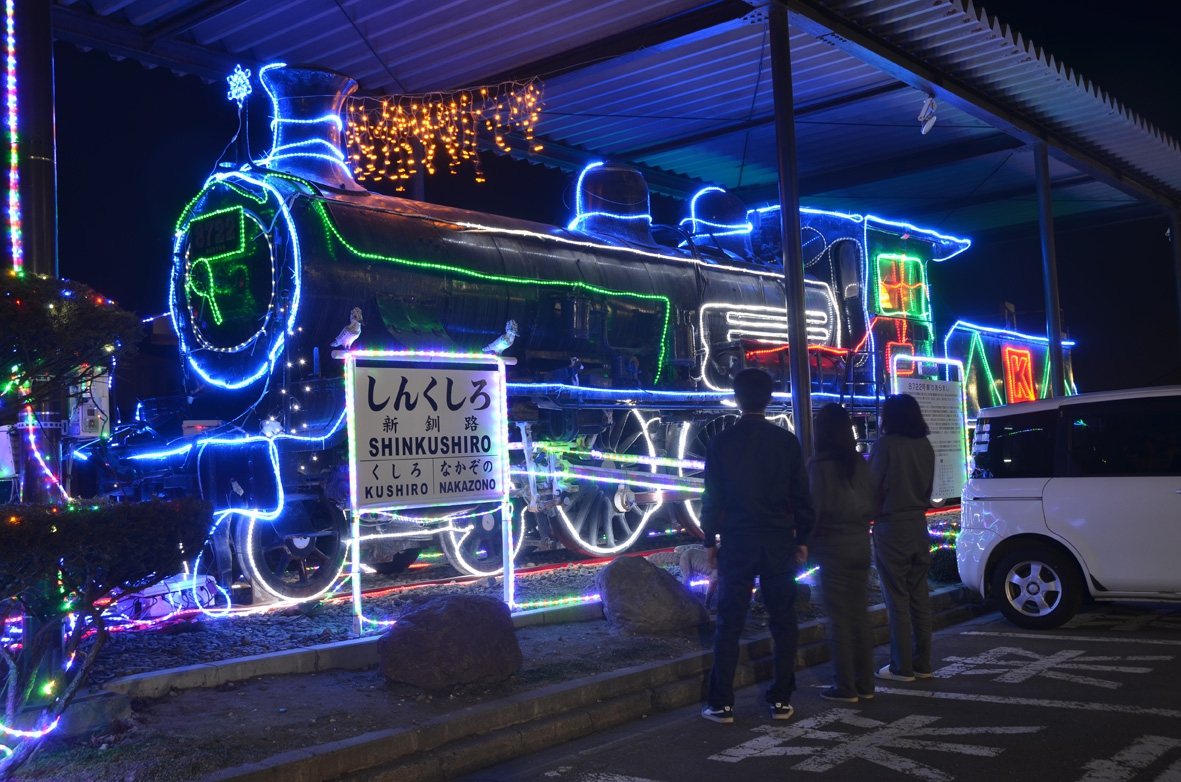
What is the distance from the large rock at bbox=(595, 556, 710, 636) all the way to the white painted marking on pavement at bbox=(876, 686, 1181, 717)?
1.31m

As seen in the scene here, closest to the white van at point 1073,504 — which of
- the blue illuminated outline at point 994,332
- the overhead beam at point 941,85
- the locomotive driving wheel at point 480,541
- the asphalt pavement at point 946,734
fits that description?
the asphalt pavement at point 946,734

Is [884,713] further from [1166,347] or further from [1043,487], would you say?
[1166,347]

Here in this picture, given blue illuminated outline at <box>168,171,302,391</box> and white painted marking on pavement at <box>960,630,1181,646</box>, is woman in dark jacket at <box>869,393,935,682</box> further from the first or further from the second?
blue illuminated outline at <box>168,171,302,391</box>

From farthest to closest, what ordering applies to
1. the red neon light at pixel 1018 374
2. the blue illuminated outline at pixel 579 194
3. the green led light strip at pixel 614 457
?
the red neon light at pixel 1018 374, the blue illuminated outline at pixel 579 194, the green led light strip at pixel 614 457

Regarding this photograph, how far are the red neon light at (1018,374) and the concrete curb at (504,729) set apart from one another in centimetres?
1034

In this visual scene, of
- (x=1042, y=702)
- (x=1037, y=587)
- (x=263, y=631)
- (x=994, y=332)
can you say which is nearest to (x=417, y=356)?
(x=263, y=631)

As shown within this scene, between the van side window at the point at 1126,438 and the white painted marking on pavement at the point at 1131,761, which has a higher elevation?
the van side window at the point at 1126,438

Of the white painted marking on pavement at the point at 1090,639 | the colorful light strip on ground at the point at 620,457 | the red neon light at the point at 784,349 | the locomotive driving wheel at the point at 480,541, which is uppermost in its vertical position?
the red neon light at the point at 784,349

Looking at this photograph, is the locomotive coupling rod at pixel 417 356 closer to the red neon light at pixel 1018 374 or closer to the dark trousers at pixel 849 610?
the dark trousers at pixel 849 610

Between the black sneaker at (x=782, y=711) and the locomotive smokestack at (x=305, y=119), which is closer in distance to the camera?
the black sneaker at (x=782, y=711)

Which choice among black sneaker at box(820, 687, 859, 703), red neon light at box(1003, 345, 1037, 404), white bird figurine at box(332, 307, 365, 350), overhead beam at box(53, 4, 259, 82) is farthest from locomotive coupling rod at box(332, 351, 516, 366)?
red neon light at box(1003, 345, 1037, 404)

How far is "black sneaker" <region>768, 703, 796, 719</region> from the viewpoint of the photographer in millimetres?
4726

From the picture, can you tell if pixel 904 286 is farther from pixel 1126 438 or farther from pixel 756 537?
pixel 756 537

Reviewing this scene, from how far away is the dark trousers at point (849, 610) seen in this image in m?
5.02
